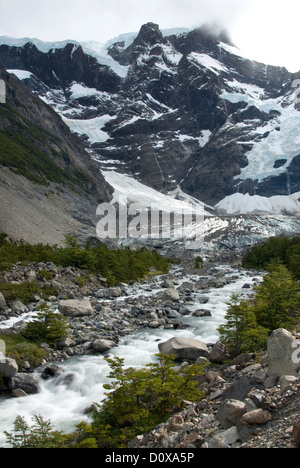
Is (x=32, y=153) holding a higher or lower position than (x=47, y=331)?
higher

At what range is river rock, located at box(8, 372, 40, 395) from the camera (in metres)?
11.1

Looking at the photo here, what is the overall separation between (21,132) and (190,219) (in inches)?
3887

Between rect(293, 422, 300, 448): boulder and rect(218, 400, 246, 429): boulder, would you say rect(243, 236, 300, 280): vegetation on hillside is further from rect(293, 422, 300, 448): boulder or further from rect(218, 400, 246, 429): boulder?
rect(293, 422, 300, 448): boulder

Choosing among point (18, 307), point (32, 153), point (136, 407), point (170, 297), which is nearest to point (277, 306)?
point (136, 407)

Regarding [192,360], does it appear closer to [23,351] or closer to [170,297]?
[23,351]

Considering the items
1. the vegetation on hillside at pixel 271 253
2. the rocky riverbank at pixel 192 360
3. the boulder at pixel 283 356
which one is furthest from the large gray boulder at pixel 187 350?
the vegetation on hillside at pixel 271 253

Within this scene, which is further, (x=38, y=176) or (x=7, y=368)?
(x=38, y=176)

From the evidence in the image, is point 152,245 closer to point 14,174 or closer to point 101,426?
point 14,174

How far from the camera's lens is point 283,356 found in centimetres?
799

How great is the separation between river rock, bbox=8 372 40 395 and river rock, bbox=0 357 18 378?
0.18 meters

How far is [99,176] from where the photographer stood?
176500 millimetres

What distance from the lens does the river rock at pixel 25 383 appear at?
11.1 meters

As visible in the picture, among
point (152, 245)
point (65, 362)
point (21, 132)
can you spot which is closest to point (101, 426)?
point (65, 362)

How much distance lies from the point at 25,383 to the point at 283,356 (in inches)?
309
